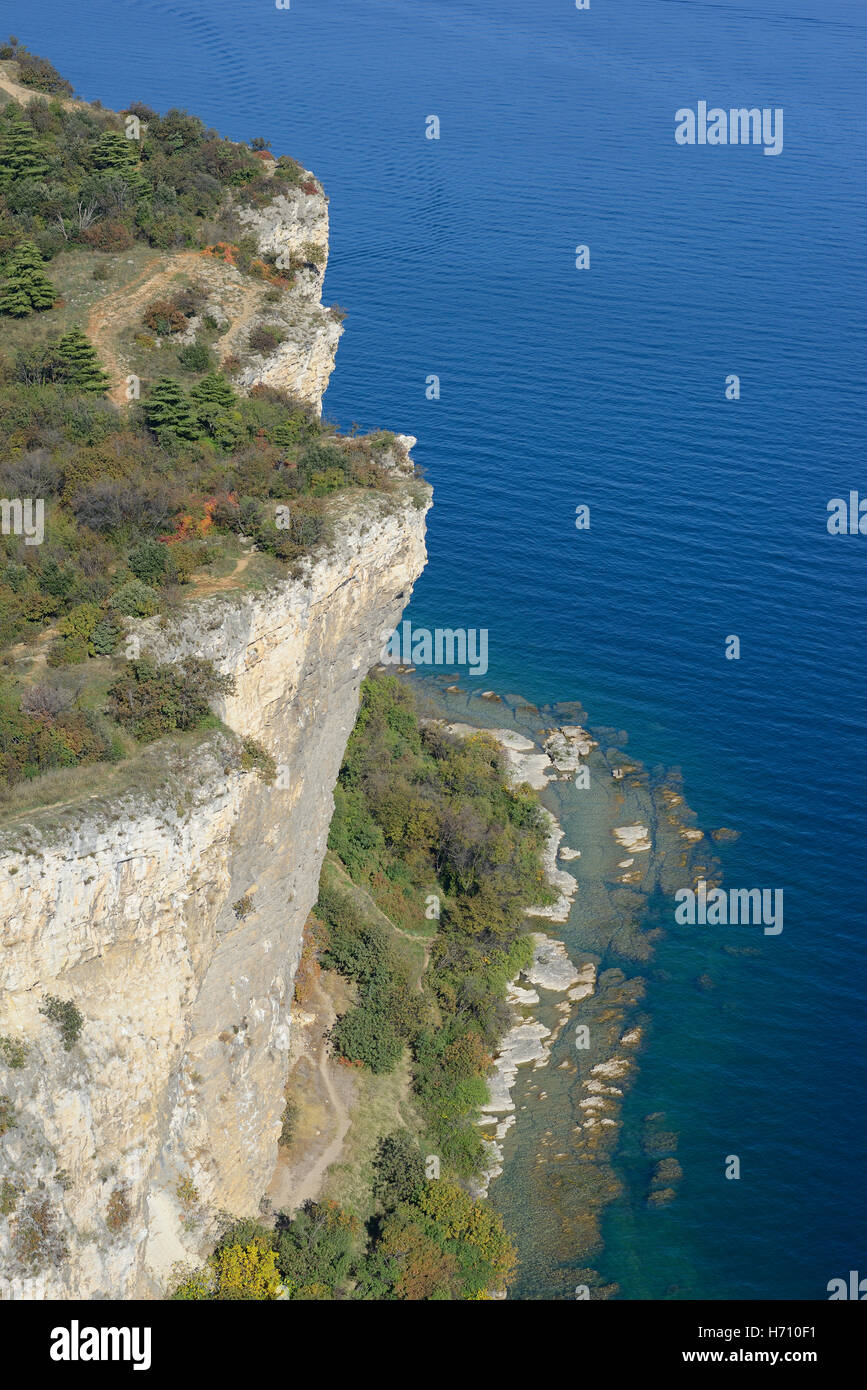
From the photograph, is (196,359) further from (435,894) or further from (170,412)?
(435,894)

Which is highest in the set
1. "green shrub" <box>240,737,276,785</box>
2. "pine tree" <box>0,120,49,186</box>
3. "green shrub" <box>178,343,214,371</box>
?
"pine tree" <box>0,120,49,186</box>

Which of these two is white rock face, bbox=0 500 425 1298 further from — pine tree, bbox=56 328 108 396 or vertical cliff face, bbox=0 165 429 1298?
pine tree, bbox=56 328 108 396

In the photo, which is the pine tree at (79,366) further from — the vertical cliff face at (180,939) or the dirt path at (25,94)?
the dirt path at (25,94)

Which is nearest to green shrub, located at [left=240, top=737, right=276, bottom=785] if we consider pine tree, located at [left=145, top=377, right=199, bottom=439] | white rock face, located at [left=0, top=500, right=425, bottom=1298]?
white rock face, located at [left=0, top=500, right=425, bottom=1298]

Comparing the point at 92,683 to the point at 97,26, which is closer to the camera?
the point at 92,683

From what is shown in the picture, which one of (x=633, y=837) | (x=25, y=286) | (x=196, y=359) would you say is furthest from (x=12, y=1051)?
(x=633, y=837)

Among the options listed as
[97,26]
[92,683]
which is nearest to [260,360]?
[92,683]

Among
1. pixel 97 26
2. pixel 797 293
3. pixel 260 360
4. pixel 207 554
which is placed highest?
pixel 97 26

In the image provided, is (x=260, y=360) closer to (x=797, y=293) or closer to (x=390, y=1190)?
(x=390, y=1190)
